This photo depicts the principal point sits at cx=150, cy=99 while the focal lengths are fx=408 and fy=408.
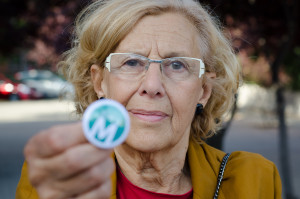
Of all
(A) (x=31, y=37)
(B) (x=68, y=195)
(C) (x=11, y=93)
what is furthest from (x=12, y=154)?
(C) (x=11, y=93)

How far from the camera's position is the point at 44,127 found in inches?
471

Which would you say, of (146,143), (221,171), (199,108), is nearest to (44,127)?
(199,108)

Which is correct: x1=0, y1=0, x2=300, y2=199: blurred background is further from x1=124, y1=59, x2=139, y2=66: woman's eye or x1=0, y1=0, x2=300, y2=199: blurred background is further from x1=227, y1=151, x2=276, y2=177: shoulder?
x1=227, y1=151, x2=276, y2=177: shoulder

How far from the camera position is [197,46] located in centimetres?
216

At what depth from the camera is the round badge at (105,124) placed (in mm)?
1016

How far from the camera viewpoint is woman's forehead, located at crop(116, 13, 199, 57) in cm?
198

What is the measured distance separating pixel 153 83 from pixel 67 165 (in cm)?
91

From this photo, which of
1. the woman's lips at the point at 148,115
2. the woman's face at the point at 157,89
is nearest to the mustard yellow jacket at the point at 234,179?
the woman's face at the point at 157,89

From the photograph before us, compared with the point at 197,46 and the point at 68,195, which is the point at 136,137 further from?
the point at 68,195

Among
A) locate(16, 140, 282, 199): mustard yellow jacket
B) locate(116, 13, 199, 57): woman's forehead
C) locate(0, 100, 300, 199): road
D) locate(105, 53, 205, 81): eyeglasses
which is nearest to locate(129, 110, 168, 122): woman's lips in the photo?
locate(105, 53, 205, 81): eyeglasses

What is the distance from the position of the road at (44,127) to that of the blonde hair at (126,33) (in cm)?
351

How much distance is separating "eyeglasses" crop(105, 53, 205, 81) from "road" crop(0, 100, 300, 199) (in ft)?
13.1

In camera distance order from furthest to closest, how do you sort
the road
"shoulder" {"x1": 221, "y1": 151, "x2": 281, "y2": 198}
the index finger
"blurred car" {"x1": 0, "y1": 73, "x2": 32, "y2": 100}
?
"blurred car" {"x1": 0, "y1": 73, "x2": 32, "y2": 100}, the road, "shoulder" {"x1": 221, "y1": 151, "x2": 281, "y2": 198}, the index finger

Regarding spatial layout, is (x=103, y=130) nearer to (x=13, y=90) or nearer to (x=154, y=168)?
(x=154, y=168)
